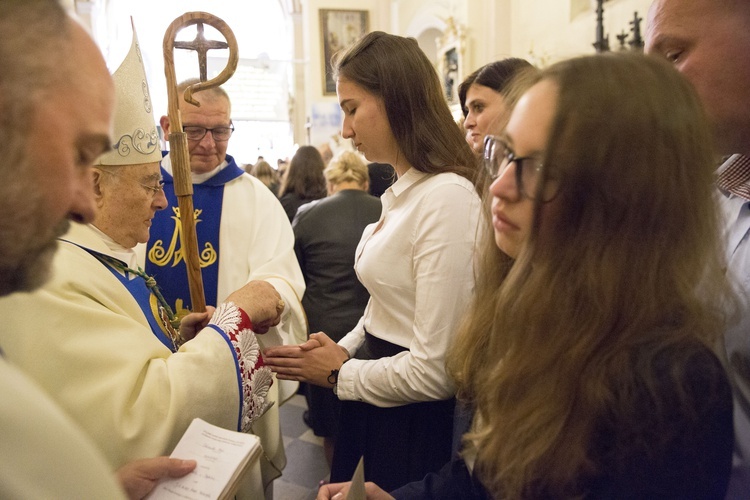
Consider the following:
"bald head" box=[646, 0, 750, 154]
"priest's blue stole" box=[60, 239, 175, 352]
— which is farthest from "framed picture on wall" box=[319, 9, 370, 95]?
"bald head" box=[646, 0, 750, 154]

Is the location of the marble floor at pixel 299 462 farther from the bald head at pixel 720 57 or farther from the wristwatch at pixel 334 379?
the bald head at pixel 720 57

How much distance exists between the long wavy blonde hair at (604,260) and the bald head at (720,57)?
414mm

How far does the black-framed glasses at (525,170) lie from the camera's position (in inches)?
34.6

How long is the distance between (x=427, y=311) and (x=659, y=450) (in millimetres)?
720

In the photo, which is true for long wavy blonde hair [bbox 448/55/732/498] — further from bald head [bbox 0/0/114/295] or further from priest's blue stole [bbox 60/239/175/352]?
priest's blue stole [bbox 60/239/175/352]

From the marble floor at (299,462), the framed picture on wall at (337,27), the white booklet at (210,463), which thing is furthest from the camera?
the framed picture on wall at (337,27)

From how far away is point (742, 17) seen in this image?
1.19 metres

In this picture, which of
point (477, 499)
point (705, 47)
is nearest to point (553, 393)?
point (477, 499)

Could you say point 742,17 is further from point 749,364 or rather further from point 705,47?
point 749,364

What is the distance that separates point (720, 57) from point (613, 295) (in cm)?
68

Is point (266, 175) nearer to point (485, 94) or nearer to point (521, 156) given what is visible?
point (485, 94)

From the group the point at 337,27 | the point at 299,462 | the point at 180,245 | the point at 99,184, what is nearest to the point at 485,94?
the point at 180,245

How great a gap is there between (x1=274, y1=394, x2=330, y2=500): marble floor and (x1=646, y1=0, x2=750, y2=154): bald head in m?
2.75

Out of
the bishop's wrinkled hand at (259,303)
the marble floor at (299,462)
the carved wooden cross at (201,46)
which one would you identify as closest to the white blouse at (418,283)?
the bishop's wrinkled hand at (259,303)
